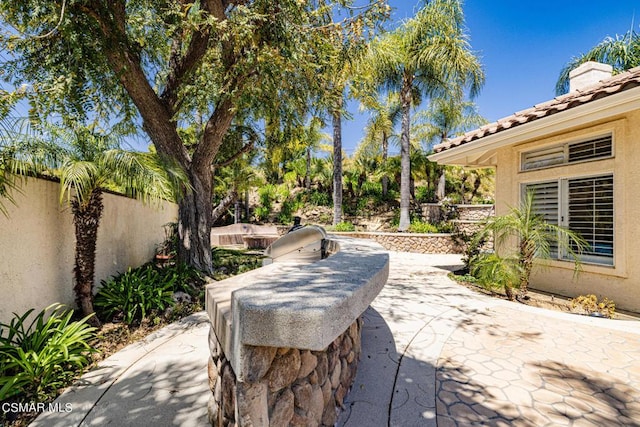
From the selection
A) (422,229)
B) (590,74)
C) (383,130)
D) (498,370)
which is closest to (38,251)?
(498,370)

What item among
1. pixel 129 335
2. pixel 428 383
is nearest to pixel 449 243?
pixel 428 383

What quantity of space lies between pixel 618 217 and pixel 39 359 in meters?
9.04

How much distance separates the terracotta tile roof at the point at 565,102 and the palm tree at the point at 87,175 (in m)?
7.05

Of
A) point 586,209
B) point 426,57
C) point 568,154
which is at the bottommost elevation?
point 586,209

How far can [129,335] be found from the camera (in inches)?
165

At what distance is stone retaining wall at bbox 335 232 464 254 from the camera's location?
547 inches

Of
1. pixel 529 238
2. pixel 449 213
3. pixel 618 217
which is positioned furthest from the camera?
pixel 449 213

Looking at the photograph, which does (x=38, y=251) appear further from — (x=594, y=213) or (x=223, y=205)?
(x=594, y=213)

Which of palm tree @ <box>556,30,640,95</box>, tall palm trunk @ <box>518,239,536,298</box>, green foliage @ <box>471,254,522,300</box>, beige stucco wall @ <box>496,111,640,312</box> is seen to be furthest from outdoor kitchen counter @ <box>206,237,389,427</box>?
palm tree @ <box>556,30,640,95</box>

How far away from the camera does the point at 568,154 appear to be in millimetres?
6258

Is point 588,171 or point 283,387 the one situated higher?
point 588,171

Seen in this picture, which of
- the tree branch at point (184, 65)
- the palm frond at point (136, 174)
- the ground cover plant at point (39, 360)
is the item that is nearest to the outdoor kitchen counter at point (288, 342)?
the ground cover plant at point (39, 360)

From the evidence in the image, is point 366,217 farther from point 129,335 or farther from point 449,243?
point 129,335

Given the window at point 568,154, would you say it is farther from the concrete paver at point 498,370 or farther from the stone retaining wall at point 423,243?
the stone retaining wall at point 423,243
